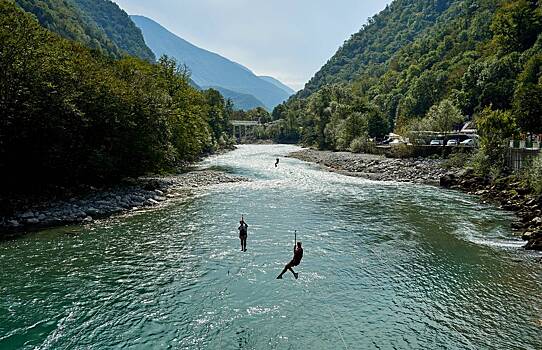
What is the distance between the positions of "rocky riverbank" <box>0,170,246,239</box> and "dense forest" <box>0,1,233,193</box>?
225cm

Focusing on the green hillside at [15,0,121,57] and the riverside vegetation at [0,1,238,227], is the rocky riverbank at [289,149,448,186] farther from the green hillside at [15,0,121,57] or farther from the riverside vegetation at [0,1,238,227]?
the green hillside at [15,0,121,57]

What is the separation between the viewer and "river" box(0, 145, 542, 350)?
523 inches

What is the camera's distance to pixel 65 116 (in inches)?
1152

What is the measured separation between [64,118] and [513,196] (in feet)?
123

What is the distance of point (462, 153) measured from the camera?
58.1 metres

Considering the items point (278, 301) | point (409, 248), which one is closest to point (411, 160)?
point (409, 248)

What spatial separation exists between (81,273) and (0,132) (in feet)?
44.5

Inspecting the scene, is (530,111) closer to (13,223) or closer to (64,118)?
(64,118)

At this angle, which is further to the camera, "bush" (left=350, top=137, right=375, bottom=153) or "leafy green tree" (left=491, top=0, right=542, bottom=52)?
"leafy green tree" (left=491, top=0, right=542, bottom=52)

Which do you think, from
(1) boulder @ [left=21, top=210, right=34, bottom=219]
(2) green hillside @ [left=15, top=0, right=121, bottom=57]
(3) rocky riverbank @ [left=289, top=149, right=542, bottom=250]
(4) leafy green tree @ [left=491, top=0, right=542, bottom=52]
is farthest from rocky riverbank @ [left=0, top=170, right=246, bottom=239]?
(2) green hillside @ [left=15, top=0, right=121, bottom=57]

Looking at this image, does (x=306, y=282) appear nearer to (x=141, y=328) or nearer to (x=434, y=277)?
(x=434, y=277)

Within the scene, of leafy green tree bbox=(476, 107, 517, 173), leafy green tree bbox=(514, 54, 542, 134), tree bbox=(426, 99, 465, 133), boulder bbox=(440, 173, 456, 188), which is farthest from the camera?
tree bbox=(426, 99, 465, 133)

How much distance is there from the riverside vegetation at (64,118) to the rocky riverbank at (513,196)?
31.9 m

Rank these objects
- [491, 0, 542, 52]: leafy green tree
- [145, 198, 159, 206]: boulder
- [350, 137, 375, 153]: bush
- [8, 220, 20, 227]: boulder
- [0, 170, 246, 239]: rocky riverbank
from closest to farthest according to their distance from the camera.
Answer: [8, 220, 20, 227]: boulder → [0, 170, 246, 239]: rocky riverbank → [145, 198, 159, 206]: boulder → [350, 137, 375, 153]: bush → [491, 0, 542, 52]: leafy green tree
